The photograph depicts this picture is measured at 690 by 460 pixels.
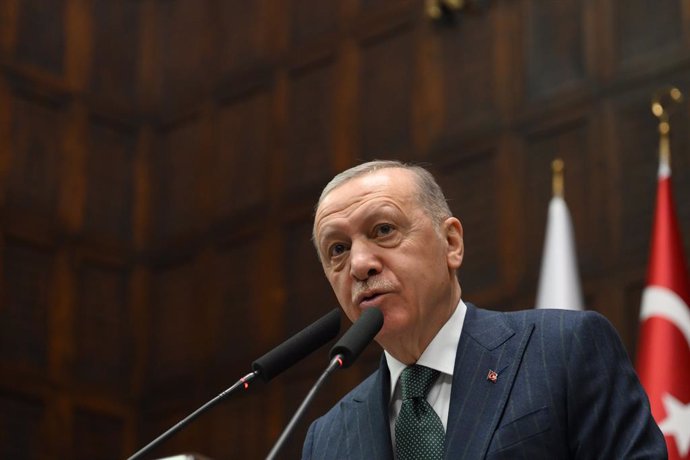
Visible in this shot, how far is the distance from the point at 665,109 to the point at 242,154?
3211 mm

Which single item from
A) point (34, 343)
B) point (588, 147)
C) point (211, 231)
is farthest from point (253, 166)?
point (588, 147)

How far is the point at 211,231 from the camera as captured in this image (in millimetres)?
8938

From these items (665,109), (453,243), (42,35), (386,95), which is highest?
(42,35)

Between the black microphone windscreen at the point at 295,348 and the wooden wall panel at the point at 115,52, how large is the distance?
6.71 m

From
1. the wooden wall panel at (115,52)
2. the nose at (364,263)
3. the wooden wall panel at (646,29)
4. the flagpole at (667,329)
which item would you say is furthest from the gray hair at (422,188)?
the wooden wall panel at (115,52)

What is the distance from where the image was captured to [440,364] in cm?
318

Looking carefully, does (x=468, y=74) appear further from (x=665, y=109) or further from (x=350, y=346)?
(x=350, y=346)

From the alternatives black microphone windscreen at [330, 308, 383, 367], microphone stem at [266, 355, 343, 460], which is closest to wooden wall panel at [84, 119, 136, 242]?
black microphone windscreen at [330, 308, 383, 367]

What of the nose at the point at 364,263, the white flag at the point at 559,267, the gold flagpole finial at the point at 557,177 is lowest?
the nose at the point at 364,263

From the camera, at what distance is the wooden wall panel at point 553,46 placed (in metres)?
7.23

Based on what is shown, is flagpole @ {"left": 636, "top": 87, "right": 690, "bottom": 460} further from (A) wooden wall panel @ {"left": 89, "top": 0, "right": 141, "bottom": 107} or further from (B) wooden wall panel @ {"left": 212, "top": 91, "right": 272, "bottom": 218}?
(A) wooden wall panel @ {"left": 89, "top": 0, "right": 141, "bottom": 107}

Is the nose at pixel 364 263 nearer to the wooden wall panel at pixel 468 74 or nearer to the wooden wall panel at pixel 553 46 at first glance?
the wooden wall panel at pixel 553 46

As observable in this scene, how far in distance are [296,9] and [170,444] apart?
3.00m

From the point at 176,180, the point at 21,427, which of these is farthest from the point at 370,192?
the point at 176,180
